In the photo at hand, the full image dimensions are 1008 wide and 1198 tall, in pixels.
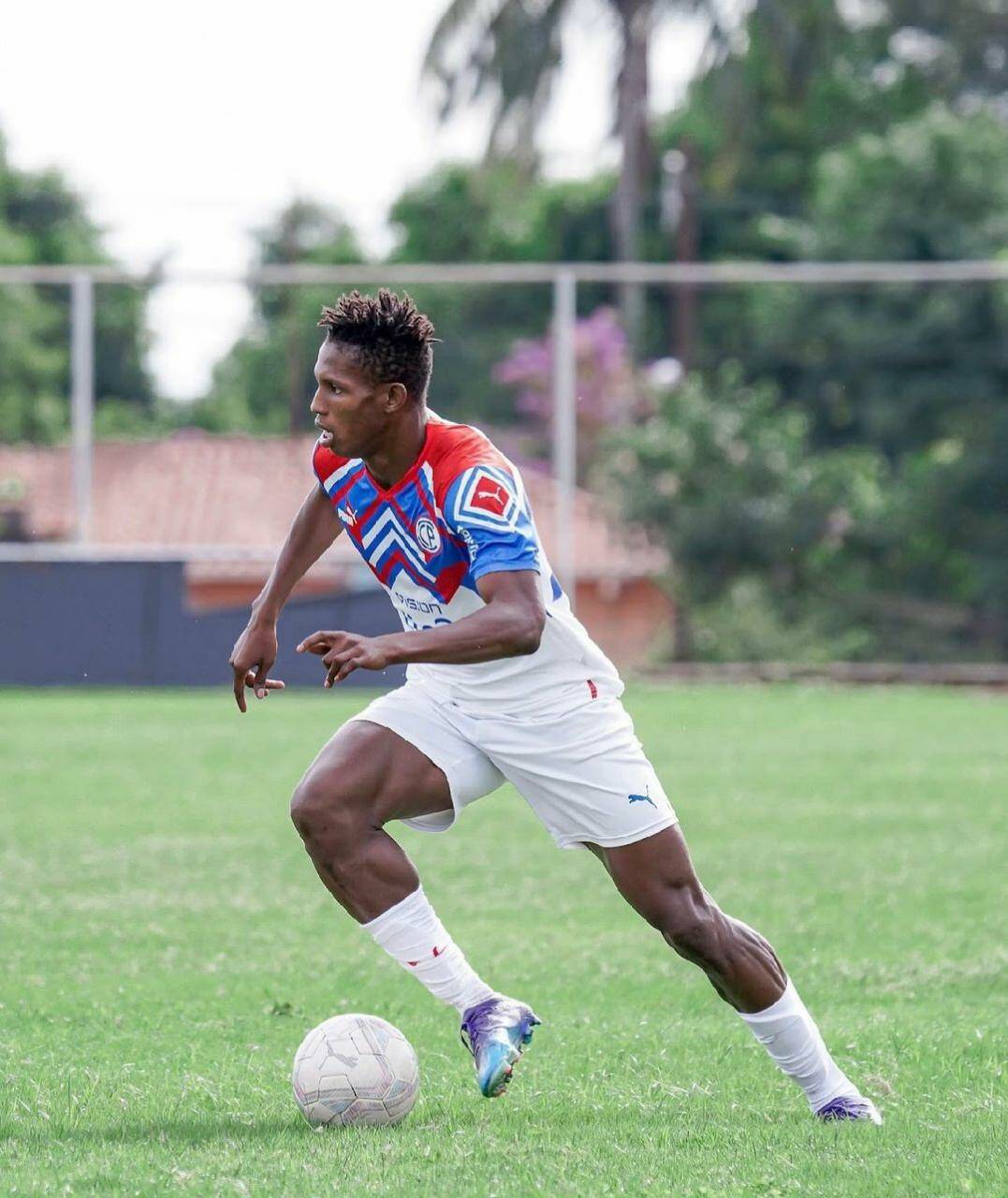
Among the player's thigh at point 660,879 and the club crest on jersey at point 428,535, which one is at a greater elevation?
the club crest on jersey at point 428,535

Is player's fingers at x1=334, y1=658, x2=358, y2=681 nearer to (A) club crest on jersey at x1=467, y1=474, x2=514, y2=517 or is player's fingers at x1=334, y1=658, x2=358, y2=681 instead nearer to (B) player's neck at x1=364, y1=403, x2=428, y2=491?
(A) club crest on jersey at x1=467, y1=474, x2=514, y2=517

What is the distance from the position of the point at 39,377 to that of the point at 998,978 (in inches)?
577

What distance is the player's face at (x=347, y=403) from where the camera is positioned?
187 inches

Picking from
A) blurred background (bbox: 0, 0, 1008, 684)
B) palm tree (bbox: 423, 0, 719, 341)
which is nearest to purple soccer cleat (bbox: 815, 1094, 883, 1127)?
blurred background (bbox: 0, 0, 1008, 684)

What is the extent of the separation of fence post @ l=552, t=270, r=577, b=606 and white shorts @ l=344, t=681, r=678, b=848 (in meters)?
13.5

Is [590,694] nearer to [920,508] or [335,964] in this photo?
[335,964]

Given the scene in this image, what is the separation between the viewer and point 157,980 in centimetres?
657

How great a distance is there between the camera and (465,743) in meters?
4.97

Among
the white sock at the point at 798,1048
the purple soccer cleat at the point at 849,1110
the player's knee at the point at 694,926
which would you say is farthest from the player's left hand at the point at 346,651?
the purple soccer cleat at the point at 849,1110

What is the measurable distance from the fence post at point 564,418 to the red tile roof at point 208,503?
0.09 metres

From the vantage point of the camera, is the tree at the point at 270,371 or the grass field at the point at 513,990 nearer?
the grass field at the point at 513,990

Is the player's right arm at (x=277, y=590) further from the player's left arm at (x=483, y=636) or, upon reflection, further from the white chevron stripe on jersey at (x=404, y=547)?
the player's left arm at (x=483, y=636)

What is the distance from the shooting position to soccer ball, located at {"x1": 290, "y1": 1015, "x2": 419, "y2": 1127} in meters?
4.68

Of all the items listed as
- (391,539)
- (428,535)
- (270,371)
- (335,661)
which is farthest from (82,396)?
(335,661)
